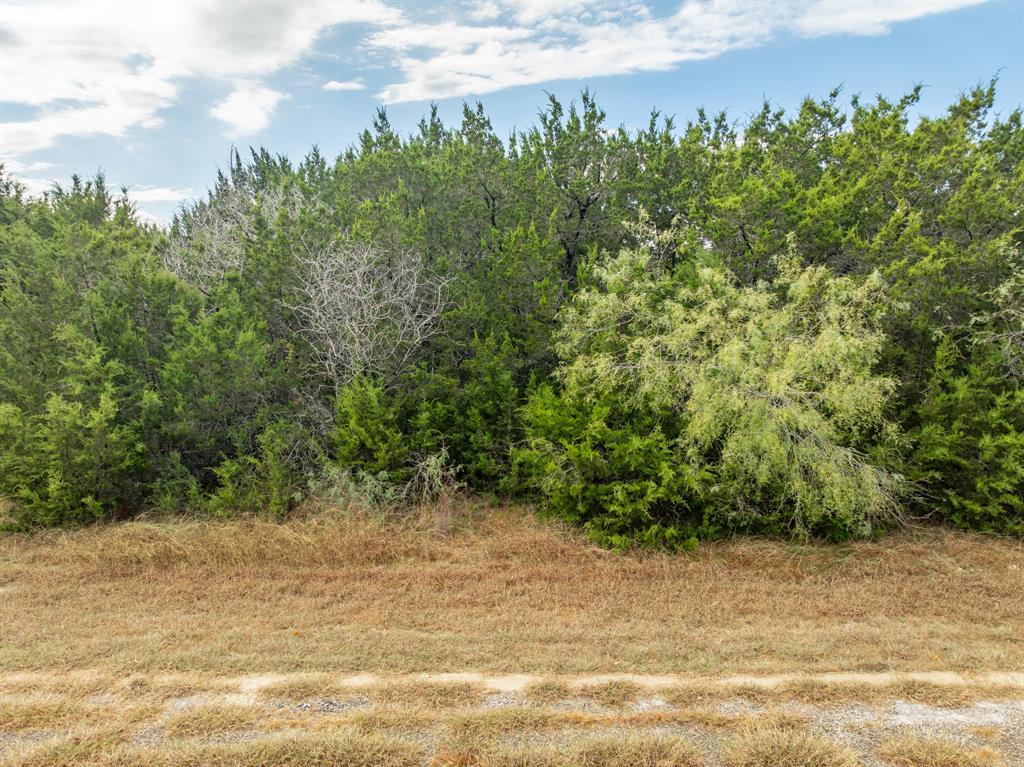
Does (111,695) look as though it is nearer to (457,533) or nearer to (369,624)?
(369,624)

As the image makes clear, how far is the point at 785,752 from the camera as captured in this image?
373 centimetres

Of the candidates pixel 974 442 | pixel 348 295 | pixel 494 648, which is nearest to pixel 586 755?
Answer: pixel 494 648

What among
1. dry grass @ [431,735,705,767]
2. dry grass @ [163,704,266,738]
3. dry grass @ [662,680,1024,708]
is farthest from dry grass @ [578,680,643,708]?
dry grass @ [163,704,266,738]

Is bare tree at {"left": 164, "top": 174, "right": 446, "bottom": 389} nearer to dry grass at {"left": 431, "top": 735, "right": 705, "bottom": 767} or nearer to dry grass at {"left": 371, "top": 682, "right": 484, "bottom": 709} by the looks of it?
dry grass at {"left": 371, "top": 682, "right": 484, "bottom": 709}

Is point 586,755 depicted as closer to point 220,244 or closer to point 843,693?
point 843,693

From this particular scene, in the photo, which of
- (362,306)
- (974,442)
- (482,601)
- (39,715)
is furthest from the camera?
(362,306)

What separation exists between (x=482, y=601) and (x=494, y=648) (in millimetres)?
1433

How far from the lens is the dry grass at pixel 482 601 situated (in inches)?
208

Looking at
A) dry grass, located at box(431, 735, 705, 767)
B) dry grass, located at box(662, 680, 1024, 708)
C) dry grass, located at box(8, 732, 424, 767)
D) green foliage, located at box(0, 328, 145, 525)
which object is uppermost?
green foliage, located at box(0, 328, 145, 525)

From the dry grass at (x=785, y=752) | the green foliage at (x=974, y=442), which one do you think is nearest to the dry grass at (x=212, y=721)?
the dry grass at (x=785, y=752)

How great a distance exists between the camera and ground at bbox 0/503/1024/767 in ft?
12.8

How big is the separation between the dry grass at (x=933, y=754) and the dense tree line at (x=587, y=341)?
156 inches

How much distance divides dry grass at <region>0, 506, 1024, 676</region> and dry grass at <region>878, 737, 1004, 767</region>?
1.15 m

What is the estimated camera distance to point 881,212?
384 inches
